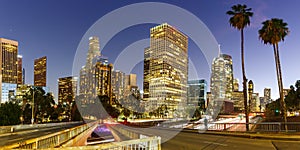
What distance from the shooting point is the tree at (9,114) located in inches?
2507

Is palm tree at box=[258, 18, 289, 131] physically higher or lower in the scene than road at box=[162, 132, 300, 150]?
higher

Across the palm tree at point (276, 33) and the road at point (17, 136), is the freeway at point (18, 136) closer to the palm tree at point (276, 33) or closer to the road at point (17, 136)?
the road at point (17, 136)

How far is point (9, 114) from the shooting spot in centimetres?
6606

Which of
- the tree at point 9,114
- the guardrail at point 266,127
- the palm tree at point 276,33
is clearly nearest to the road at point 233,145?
the guardrail at point 266,127

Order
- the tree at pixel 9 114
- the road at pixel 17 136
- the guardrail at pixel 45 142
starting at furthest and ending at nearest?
the tree at pixel 9 114
the road at pixel 17 136
the guardrail at pixel 45 142

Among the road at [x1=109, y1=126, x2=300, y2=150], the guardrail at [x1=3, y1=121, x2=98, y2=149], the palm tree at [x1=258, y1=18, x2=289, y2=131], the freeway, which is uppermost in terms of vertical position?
the palm tree at [x1=258, y1=18, x2=289, y2=131]

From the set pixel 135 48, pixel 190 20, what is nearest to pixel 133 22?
pixel 190 20

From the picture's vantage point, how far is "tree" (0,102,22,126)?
63.7 metres

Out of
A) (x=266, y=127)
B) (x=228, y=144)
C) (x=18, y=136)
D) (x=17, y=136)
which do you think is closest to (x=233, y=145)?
(x=228, y=144)

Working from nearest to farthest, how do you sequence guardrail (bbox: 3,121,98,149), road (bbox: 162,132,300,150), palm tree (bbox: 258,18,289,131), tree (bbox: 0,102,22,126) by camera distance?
guardrail (bbox: 3,121,98,149) → road (bbox: 162,132,300,150) → palm tree (bbox: 258,18,289,131) → tree (bbox: 0,102,22,126)

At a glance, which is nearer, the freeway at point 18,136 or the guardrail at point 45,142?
the guardrail at point 45,142

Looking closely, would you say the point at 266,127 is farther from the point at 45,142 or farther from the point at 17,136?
the point at 17,136

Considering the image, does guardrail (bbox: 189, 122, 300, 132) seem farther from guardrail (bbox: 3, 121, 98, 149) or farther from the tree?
the tree

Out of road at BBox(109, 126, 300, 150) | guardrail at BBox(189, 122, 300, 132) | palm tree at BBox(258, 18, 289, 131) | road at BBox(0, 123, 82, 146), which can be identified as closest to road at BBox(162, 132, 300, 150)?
road at BBox(109, 126, 300, 150)
